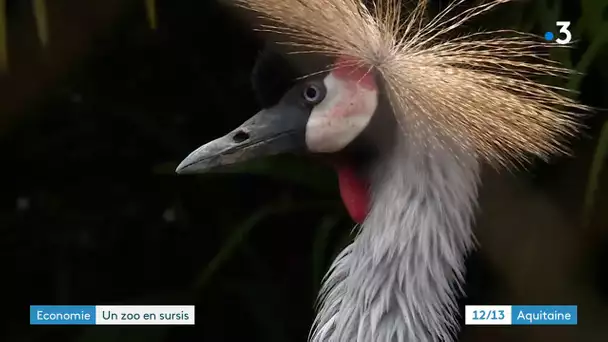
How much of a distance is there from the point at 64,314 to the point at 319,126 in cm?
57

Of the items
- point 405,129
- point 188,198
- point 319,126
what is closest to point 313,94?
point 319,126

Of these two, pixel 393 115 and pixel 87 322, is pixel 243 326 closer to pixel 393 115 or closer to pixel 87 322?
pixel 87 322

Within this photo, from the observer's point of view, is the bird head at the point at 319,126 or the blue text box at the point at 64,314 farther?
the blue text box at the point at 64,314

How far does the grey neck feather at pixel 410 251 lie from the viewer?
3.94ft

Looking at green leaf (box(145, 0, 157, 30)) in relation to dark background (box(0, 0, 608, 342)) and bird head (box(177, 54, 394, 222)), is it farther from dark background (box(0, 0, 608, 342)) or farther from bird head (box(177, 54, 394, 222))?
bird head (box(177, 54, 394, 222))

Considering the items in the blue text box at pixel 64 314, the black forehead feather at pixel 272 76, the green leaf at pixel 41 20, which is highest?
the green leaf at pixel 41 20

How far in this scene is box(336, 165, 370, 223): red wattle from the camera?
125 cm

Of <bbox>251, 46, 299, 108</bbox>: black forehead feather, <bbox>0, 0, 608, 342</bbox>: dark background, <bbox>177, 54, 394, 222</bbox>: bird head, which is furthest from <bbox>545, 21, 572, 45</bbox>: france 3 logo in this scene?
<bbox>251, 46, 299, 108</bbox>: black forehead feather

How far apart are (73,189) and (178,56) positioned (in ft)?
0.98

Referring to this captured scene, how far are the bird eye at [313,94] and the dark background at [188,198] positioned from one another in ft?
0.35

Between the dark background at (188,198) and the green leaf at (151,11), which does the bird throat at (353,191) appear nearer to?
the dark background at (188,198)

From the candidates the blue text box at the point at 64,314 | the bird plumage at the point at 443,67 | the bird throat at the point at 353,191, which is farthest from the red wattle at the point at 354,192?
the blue text box at the point at 64,314

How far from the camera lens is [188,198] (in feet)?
4.29

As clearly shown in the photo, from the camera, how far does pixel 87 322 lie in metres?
1.34
